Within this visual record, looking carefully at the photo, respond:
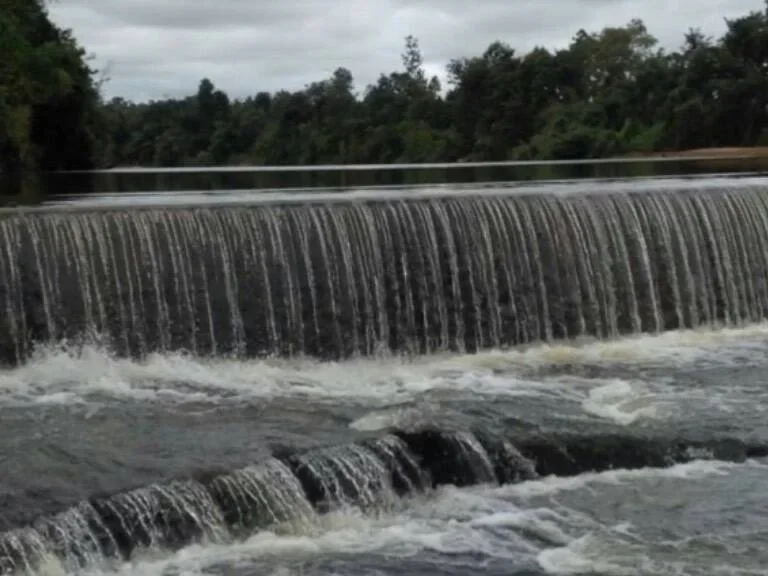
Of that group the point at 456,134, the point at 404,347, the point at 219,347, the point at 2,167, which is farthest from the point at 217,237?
the point at 456,134

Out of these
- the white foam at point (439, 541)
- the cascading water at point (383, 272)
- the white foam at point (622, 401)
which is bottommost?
the white foam at point (439, 541)

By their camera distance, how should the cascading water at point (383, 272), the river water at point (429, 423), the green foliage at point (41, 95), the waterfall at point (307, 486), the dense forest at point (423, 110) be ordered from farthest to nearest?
1. the dense forest at point (423, 110)
2. the green foliage at point (41, 95)
3. the cascading water at point (383, 272)
4. the river water at point (429, 423)
5. the waterfall at point (307, 486)

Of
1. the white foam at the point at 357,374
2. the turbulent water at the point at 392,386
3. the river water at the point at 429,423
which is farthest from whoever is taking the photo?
the white foam at the point at 357,374

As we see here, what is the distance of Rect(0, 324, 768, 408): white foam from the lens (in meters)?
10.9

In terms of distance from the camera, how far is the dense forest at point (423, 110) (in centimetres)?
3306

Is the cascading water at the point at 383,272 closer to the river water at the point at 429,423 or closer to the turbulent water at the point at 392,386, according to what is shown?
the turbulent water at the point at 392,386

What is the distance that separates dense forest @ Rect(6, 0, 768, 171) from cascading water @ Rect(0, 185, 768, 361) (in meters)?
13.6

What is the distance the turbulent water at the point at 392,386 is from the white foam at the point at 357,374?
5cm

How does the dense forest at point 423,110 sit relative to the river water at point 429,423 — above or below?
above

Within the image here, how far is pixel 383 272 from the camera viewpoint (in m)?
13.6

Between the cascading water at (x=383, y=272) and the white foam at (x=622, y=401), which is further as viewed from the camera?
the cascading water at (x=383, y=272)

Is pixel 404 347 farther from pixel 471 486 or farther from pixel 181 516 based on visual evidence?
pixel 181 516

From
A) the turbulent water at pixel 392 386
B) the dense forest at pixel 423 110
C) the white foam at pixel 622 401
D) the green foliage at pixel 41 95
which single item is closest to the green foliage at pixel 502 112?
the dense forest at pixel 423 110

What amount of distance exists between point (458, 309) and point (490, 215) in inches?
44.9
